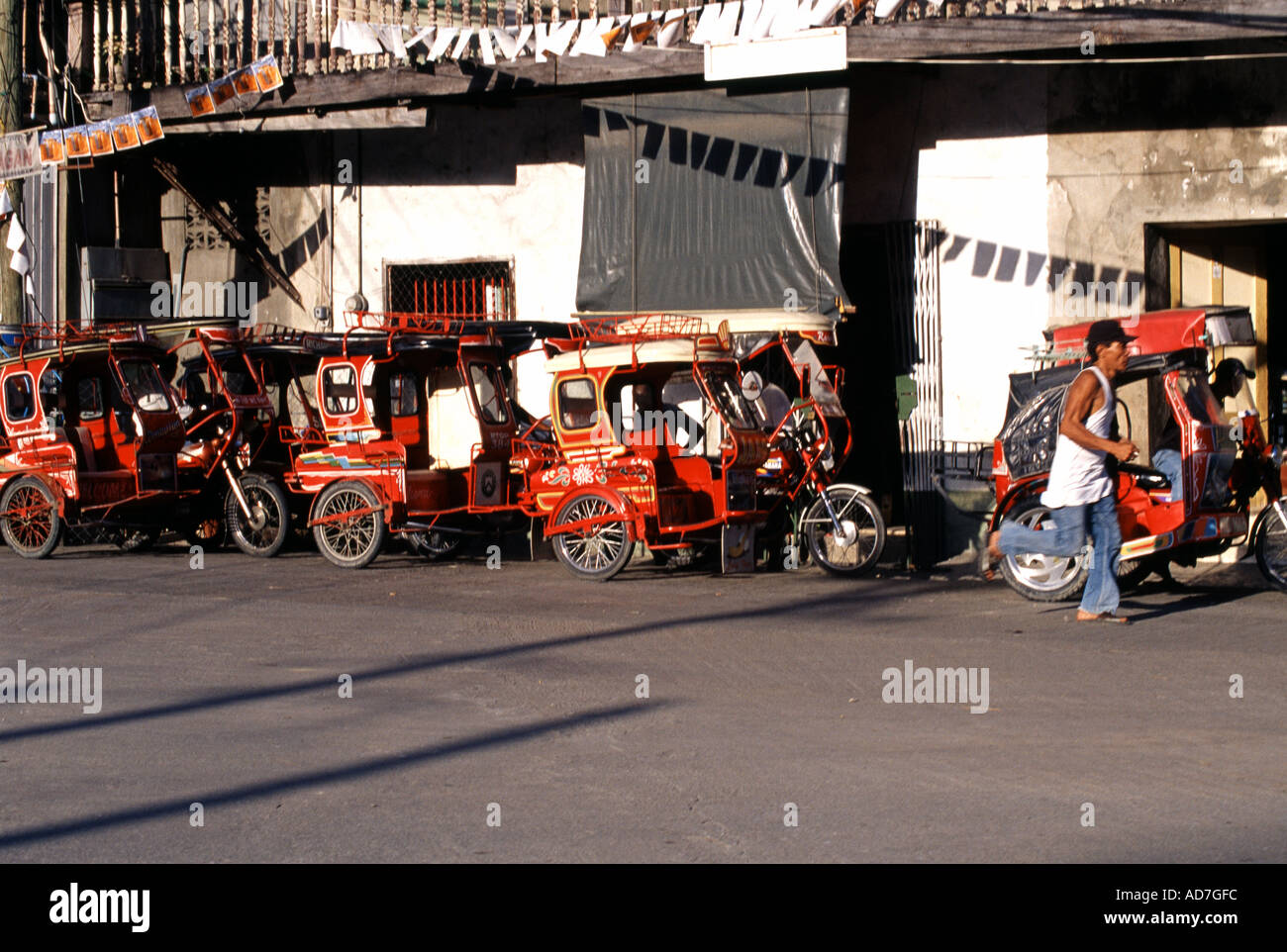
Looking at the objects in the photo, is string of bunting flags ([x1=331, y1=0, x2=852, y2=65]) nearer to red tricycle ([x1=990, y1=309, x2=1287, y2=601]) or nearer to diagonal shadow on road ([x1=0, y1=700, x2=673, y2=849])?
red tricycle ([x1=990, y1=309, x2=1287, y2=601])

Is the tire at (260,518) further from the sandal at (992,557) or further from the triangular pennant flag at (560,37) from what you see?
the sandal at (992,557)

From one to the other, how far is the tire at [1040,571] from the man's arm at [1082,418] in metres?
1.35

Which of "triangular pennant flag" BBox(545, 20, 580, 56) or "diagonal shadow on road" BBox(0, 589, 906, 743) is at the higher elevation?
"triangular pennant flag" BBox(545, 20, 580, 56)

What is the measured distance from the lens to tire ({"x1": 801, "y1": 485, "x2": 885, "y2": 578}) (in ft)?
44.8

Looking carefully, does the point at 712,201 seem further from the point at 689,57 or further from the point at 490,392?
the point at 490,392

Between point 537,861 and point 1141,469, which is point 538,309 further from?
point 537,861

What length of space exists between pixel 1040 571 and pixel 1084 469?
5.34 ft

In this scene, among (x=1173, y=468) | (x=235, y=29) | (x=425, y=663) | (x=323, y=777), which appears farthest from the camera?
(x=235, y=29)

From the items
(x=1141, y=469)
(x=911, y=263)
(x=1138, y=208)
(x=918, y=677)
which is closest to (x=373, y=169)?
(x=911, y=263)

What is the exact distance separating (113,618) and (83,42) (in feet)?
37.2

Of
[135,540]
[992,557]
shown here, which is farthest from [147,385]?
[992,557]

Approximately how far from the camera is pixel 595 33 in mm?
16547

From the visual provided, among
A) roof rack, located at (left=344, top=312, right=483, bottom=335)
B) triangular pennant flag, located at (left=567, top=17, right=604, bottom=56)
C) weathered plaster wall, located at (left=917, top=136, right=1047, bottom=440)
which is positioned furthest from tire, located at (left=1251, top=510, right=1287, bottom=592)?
triangular pennant flag, located at (left=567, top=17, right=604, bottom=56)

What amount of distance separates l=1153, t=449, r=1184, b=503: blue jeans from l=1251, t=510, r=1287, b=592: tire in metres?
0.76
